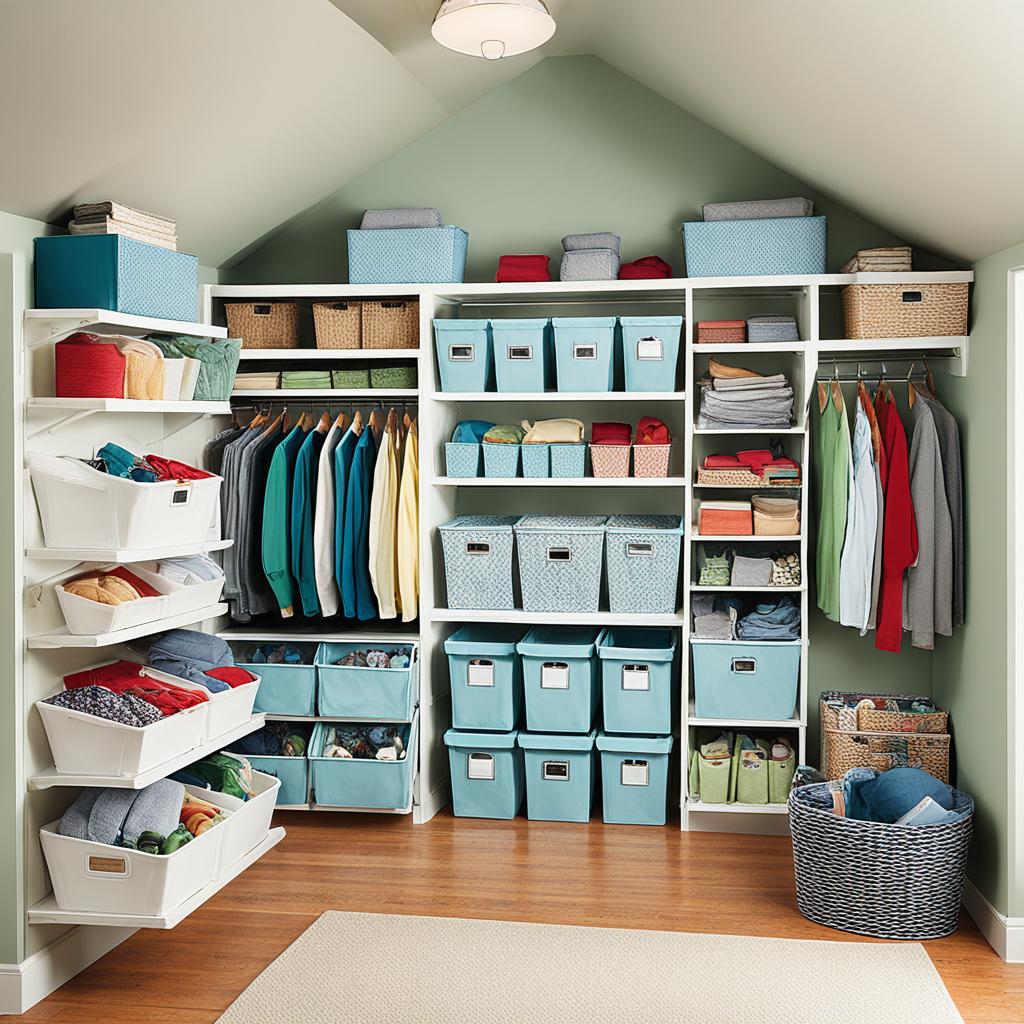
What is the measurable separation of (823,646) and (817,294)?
4.79ft

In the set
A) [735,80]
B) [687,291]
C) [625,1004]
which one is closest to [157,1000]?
[625,1004]

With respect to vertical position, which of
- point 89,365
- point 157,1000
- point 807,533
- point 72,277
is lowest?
point 157,1000

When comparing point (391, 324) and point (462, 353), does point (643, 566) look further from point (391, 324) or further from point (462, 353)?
point (391, 324)

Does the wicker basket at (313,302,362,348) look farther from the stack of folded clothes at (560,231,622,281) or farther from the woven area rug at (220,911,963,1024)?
the woven area rug at (220,911,963,1024)

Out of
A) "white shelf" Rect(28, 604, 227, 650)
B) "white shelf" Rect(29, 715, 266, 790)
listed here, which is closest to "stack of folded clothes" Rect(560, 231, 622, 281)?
"white shelf" Rect(28, 604, 227, 650)

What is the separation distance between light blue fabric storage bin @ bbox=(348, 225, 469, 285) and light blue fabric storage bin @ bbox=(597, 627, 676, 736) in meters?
1.65

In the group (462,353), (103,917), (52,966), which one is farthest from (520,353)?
(52,966)

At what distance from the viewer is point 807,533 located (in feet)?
14.8

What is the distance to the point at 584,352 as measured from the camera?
15.1 feet

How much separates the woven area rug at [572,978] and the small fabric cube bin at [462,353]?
208 cm

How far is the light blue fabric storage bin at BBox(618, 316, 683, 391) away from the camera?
14.8 ft

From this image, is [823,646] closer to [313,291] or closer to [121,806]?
[313,291]

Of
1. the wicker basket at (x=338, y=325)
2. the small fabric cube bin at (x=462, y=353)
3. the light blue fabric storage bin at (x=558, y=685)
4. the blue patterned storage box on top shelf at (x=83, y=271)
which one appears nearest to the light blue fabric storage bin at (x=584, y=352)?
the small fabric cube bin at (x=462, y=353)

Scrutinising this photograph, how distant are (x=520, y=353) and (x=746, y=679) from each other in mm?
1559
